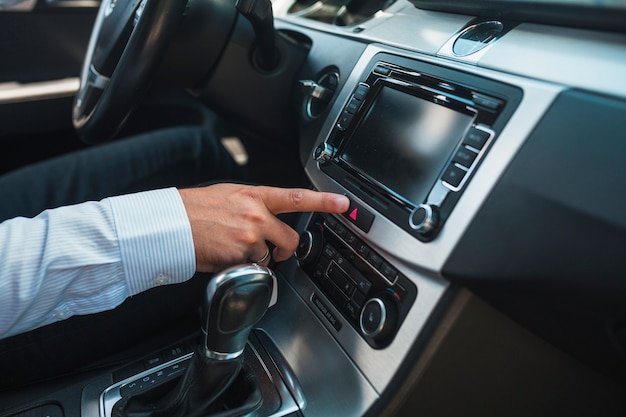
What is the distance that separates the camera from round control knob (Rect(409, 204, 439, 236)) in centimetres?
54

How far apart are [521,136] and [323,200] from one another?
9.5 inches

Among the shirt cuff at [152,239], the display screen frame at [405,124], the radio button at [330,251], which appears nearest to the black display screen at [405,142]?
the display screen frame at [405,124]

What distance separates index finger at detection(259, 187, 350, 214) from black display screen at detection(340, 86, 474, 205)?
0.21ft

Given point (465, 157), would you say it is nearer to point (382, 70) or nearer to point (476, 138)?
point (476, 138)

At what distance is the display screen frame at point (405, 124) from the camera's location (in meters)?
0.57

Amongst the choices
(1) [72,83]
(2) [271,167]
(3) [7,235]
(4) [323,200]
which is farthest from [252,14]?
(1) [72,83]

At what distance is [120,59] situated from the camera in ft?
2.69

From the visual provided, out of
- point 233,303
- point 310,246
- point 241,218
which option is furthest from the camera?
point 310,246

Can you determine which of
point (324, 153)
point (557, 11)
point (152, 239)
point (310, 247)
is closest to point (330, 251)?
point (310, 247)

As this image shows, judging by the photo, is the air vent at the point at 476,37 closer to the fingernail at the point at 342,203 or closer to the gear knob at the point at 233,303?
the fingernail at the point at 342,203

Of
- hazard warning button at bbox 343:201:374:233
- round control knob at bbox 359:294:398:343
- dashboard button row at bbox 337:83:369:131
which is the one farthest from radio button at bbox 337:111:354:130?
round control knob at bbox 359:294:398:343

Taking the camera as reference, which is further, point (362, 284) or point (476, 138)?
point (362, 284)

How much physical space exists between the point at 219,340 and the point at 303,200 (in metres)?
0.19

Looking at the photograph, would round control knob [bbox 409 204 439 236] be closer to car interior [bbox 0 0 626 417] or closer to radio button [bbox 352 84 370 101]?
car interior [bbox 0 0 626 417]
